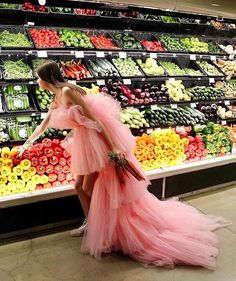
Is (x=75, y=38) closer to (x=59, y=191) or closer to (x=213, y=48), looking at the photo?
(x=59, y=191)

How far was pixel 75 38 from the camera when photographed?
430 cm

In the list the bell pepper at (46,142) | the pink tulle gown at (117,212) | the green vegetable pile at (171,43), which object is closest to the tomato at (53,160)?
the bell pepper at (46,142)

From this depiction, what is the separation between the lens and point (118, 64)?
4.66m

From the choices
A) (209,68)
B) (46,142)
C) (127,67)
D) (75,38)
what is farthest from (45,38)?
(209,68)

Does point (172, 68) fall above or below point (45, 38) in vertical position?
below

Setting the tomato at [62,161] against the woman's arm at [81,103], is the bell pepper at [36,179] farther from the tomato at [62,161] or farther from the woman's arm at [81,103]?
the woman's arm at [81,103]

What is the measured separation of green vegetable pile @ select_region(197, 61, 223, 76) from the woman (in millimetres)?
2629

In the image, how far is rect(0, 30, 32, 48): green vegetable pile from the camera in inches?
149

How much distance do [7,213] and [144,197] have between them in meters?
1.31

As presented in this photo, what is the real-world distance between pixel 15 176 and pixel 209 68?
353 centimetres

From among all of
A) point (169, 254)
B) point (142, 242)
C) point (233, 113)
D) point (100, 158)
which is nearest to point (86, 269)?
point (142, 242)

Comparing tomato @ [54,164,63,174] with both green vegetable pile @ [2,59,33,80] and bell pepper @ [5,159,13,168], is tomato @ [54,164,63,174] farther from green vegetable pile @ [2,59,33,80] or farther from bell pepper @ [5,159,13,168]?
green vegetable pile @ [2,59,33,80]

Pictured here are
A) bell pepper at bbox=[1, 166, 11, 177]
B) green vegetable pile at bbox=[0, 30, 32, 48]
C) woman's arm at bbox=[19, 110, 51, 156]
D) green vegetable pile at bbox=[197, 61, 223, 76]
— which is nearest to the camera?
woman's arm at bbox=[19, 110, 51, 156]

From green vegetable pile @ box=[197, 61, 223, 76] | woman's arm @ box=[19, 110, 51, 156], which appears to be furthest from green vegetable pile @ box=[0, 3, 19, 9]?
green vegetable pile @ box=[197, 61, 223, 76]
